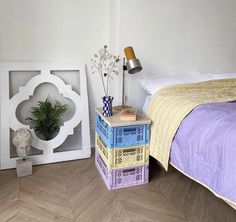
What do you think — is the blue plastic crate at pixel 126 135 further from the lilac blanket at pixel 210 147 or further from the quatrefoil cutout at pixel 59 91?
the quatrefoil cutout at pixel 59 91

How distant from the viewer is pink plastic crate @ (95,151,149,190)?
1917 mm

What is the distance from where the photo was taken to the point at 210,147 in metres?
1.37

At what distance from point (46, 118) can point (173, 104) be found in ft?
3.99

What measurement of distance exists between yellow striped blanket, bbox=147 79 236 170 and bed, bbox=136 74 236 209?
4 cm

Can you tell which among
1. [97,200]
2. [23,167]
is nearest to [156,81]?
[97,200]

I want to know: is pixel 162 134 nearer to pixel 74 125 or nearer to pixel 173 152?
pixel 173 152

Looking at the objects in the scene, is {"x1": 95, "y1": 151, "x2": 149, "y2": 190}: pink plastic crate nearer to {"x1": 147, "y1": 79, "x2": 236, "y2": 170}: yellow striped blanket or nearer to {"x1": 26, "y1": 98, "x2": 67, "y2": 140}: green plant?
{"x1": 147, "y1": 79, "x2": 236, "y2": 170}: yellow striped blanket

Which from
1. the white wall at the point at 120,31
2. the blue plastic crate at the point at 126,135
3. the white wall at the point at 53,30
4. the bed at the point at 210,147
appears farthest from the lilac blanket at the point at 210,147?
the white wall at the point at 53,30

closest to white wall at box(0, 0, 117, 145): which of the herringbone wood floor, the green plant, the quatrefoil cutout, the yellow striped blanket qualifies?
the quatrefoil cutout

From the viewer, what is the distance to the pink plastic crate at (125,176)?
1.92m

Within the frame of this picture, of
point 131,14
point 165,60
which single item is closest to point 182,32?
point 165,60

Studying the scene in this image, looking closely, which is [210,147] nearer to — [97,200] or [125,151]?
[125,151]

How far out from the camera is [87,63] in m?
2.49

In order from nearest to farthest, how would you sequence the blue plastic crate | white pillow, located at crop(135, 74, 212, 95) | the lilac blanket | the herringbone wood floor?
the lilac blanket
the herringbone wood floor
the blue plastic crate
white pillow, located at crop(135, 74, 212, 95)
